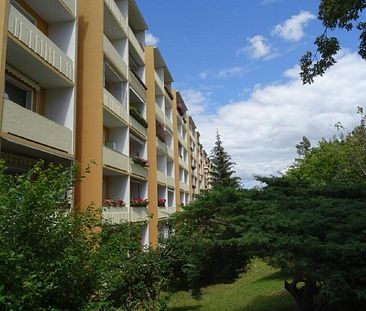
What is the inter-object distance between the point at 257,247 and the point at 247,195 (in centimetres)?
298

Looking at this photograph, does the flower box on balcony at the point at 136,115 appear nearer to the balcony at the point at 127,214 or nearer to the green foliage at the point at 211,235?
the balcony at the point at 127,214

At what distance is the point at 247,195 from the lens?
11914 millimetres

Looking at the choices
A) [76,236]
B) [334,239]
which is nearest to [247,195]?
[334,239]

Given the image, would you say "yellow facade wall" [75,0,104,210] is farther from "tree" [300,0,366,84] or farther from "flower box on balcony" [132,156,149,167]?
"tree" [300,0,366,84]

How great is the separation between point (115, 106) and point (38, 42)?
7.00m

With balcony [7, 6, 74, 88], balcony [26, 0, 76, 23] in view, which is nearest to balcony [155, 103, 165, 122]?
balcony [26, 0, 76, 23]

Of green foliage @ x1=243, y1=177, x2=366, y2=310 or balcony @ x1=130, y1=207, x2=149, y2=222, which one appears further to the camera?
balcony @ x1=130, y1=207, x2=149, y2=222

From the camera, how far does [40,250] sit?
5375mm

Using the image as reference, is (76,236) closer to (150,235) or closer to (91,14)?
(91,14)

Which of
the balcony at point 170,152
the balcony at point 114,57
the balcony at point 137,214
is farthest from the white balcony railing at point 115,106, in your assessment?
the balcony at point 170,152

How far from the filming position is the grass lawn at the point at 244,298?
1692cm

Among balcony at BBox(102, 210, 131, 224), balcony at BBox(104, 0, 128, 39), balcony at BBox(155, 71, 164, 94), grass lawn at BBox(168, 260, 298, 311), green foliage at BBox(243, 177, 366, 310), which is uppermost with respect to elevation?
balcony at BBox(155, 71, 164, 94)

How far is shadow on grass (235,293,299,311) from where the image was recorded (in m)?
15.8

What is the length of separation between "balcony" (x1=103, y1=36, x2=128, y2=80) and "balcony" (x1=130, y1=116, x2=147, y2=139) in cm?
252
